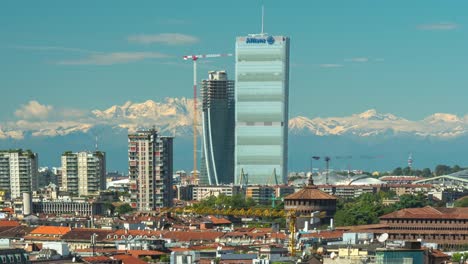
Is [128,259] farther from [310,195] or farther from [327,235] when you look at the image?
[310,195]

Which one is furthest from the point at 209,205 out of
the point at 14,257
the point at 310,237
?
the point at 14,257

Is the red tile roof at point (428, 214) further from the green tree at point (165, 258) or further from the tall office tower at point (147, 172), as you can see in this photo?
the tall office tower at point (147, 172)

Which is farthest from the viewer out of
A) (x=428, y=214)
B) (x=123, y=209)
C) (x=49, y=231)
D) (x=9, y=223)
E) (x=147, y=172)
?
(x=147, y=172)

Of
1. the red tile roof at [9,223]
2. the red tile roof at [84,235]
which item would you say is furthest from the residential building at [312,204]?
the red tile roof at [84,235]

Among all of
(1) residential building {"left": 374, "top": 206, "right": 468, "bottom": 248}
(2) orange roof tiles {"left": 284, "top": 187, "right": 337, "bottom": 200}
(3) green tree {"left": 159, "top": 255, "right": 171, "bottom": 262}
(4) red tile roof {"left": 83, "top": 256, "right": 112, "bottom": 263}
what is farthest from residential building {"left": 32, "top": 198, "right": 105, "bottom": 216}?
(4) red tile roof {"left": 83, "top": 256, "right": 112, "bottom": 263}

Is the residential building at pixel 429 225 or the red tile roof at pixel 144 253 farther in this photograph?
the residential building at pixel 429 225

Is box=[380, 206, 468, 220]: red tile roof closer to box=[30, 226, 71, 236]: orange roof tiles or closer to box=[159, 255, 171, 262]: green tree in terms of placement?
box=[30, 226, 71, 236]: orange roof tiles

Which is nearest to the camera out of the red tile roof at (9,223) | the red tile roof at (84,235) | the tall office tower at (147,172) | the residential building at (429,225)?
the red tile roof at (84,235)

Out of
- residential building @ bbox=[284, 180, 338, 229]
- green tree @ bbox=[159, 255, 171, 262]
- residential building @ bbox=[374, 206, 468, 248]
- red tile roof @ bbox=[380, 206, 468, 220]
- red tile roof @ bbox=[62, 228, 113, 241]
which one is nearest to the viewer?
green tree @ bbox=[159, 255, 171, 262]

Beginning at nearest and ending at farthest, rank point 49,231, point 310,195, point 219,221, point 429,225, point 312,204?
point 49,231, point 429,225, point 312,204, point 310,195, point 219,221

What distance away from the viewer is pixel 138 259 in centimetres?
10244

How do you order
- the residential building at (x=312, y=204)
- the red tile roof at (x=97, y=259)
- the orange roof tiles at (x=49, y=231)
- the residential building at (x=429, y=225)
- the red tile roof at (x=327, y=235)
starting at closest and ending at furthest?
the red tile roof at (x=97, y=259) → the red tile roof at (x=327, y=235) → the orange roof tiles at (x=49, y=231) → the residential building at (x=429, y=225) → the residential building at (x=312, y=204)

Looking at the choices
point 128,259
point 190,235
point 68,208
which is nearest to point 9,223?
point 190,235

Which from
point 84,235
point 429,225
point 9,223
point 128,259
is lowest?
point 9,223
